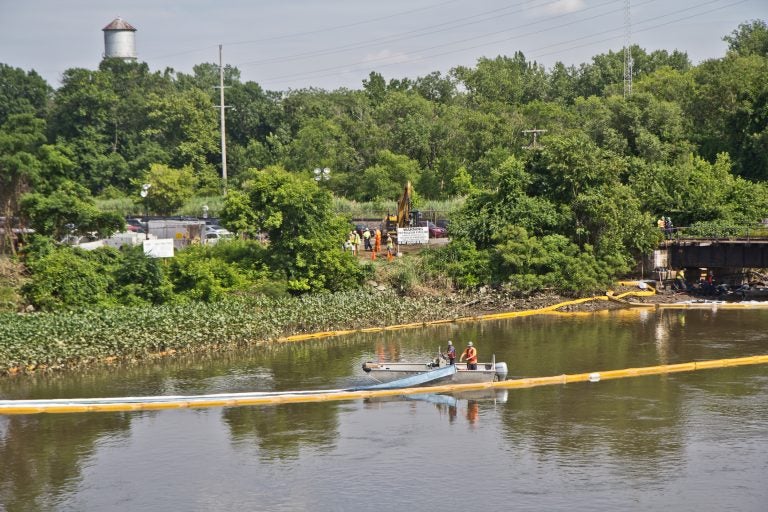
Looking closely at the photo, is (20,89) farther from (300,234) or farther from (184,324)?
(184,324)

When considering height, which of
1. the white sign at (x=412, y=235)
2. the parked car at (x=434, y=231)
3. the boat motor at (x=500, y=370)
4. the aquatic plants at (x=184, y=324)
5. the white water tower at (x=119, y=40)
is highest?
the white water tower at (x=119, y=40)

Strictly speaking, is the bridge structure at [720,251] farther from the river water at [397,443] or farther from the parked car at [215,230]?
the parked car at [215,230]

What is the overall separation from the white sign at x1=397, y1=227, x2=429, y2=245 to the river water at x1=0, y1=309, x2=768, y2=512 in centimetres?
2040

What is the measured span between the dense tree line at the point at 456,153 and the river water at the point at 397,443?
48.3 ft

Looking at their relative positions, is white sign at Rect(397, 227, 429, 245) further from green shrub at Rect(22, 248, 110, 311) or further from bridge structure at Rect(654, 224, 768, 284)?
green shrub at Rect(22, 248, 110, 311)

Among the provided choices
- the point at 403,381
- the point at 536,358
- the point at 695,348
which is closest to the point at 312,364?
the point at 403,381

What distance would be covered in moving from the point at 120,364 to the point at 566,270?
94.4ft

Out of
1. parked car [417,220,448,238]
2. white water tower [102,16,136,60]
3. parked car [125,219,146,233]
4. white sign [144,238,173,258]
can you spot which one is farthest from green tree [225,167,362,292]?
white water tower [102,16,136,60]

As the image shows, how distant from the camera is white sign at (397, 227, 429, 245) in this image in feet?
230

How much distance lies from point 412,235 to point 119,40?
115 m

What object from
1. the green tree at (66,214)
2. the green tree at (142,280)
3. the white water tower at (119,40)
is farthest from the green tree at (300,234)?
the white water tower at (119,40)

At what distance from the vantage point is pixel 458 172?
3935 inches

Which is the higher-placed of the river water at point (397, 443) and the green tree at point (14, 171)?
the green tree at point (14, 171)

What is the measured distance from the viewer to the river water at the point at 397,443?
104ft
